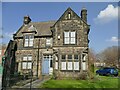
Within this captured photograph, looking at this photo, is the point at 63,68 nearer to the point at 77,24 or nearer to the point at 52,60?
the point at 52,60

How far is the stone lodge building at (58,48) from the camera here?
91.0 feet

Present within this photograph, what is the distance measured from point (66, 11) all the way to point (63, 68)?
8620 mm

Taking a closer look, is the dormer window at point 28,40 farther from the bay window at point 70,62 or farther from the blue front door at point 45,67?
the bay window at point 70,62

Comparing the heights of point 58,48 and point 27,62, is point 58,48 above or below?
above

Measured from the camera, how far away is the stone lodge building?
27.7 meters

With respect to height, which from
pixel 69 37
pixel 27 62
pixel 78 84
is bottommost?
pixel 78 84

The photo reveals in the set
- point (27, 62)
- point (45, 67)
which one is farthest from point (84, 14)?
point (27, 62)

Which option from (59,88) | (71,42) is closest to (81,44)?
(71,42)

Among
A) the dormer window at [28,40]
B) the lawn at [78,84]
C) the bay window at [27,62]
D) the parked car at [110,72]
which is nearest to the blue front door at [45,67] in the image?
the bay window at [27,62]

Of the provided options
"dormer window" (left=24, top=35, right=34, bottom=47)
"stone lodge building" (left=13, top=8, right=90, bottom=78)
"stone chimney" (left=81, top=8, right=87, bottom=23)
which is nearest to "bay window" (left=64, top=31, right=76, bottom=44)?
"stone lodge building" (left=13, top=8, right=90, bottom=78)

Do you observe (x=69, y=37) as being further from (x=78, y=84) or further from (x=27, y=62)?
(x=78, y=84)

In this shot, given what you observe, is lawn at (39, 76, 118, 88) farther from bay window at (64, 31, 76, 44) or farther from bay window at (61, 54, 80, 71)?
bay window at (64, 31, 76, 44)

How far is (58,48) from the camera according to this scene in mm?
28484

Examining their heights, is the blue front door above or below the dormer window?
below
